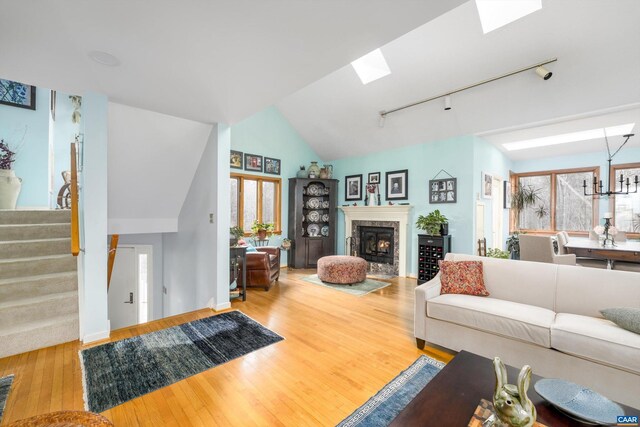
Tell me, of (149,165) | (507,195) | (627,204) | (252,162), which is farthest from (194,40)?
(627,204)

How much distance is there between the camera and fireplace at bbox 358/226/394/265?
571 cm

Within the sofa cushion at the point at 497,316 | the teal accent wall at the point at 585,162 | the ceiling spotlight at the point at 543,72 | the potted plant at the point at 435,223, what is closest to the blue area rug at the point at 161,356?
the sofa cushion at the point at 497,316

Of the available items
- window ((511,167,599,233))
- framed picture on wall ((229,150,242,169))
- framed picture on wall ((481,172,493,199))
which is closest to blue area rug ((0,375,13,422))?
framed picture on wall ((229,150,242,169))

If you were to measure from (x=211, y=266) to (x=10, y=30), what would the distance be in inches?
102

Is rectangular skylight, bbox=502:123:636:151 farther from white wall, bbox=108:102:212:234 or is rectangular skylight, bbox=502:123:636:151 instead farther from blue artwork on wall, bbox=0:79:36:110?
blue artwork on wall, bbox=0:79:36:110

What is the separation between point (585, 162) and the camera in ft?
19.6

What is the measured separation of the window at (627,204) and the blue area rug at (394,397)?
6155 mm

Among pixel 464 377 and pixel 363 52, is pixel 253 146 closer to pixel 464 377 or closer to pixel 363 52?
pixel 363 52

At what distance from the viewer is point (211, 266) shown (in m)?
3.46

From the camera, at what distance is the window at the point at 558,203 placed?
19.6ft

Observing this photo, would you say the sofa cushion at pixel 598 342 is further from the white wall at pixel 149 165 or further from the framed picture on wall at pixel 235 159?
the framed picture on wall at pixel 235 159

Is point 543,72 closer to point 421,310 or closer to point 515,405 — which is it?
point 421,310

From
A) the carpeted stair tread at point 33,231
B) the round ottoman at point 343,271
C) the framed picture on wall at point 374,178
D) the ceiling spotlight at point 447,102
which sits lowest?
the round ottoman at point 343,271

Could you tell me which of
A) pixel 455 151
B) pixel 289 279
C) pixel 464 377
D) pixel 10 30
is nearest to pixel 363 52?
pixel 464 377
